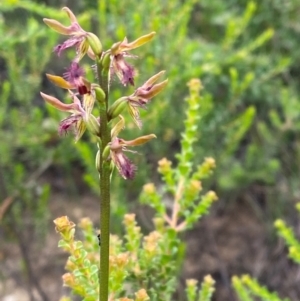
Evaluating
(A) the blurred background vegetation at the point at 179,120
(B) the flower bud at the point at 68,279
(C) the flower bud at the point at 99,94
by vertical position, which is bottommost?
(B) the flower bud at the point at 68,279

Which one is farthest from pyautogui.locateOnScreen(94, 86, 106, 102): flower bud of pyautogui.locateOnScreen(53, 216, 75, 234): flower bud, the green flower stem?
pyautogui.locateOnScreen(53, 216, 75, 234): flower bud

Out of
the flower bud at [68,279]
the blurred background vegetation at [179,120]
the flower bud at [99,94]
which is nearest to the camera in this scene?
the flower bud at [99,94]

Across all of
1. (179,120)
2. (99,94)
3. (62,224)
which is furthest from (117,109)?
(179,120)

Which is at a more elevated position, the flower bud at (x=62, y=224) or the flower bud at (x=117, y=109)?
the flower bud at (x=117, y=109)

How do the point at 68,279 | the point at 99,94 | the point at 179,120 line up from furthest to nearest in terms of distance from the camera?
the point at 179,120 < the point at 68,279 < the point at 99,94

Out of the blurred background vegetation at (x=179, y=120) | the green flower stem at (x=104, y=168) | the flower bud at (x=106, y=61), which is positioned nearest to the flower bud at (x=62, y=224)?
the green flower stem at (x=104, y=168)

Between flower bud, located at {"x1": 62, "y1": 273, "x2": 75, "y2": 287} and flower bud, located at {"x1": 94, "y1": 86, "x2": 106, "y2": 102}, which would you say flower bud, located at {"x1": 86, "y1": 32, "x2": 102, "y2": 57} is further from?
flower bud, located at {"x1": 62, "y1": 273, "x2": 75, "y2": 287}

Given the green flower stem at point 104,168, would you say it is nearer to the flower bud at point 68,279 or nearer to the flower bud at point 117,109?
the flower bud at point 117,109

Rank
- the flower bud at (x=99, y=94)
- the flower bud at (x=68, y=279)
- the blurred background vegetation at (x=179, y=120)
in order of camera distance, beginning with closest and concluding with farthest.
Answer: the flower bud at (x=99, y=94) < the flower bud at (x=68, y=279) < the blurred background vegetation at (x=179, y=120)

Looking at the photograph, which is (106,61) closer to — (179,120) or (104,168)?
(104,168)

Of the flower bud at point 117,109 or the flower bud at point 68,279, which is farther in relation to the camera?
the flower bud at point 68,279
